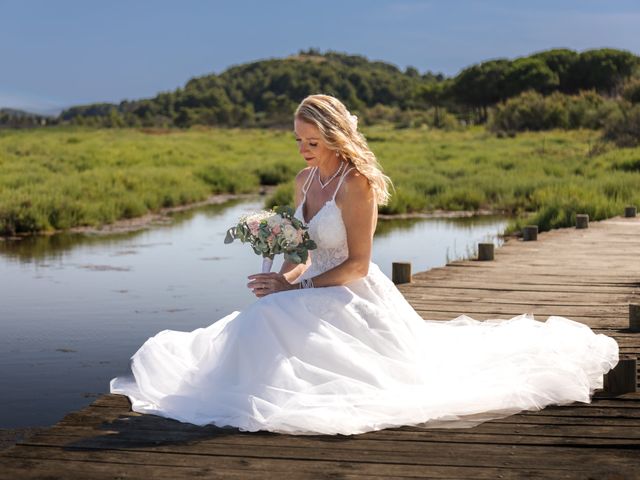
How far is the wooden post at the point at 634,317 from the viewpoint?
21.8 feet

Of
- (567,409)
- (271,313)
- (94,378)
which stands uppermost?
(271,313)

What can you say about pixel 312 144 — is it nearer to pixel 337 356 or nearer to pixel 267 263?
pixel 267 263

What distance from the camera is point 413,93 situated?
283 feet

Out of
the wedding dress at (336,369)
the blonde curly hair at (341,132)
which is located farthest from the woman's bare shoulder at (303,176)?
the blonde curly hair at (341,132)

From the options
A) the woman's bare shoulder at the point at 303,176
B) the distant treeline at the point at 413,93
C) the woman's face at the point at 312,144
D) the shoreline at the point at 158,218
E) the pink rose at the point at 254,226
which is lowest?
the shoreline at the point at 158,218

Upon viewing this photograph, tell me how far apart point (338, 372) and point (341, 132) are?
1142 millimetres

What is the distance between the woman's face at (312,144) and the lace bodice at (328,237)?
5.2 inches

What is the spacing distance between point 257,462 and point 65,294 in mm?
8117

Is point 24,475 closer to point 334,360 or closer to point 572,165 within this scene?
point 334,360

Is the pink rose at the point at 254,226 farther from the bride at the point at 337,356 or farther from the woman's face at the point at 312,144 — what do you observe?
the woman's face at the point at 312,144

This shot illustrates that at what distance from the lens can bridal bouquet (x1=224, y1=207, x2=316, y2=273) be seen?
16.6 ft

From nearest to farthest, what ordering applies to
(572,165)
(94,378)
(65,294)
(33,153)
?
(94,378) → (65,294) → (572,165) → (33,153)

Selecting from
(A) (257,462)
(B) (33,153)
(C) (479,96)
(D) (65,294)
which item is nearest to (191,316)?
(D) (65,294)

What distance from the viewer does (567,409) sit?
16.0 feet
